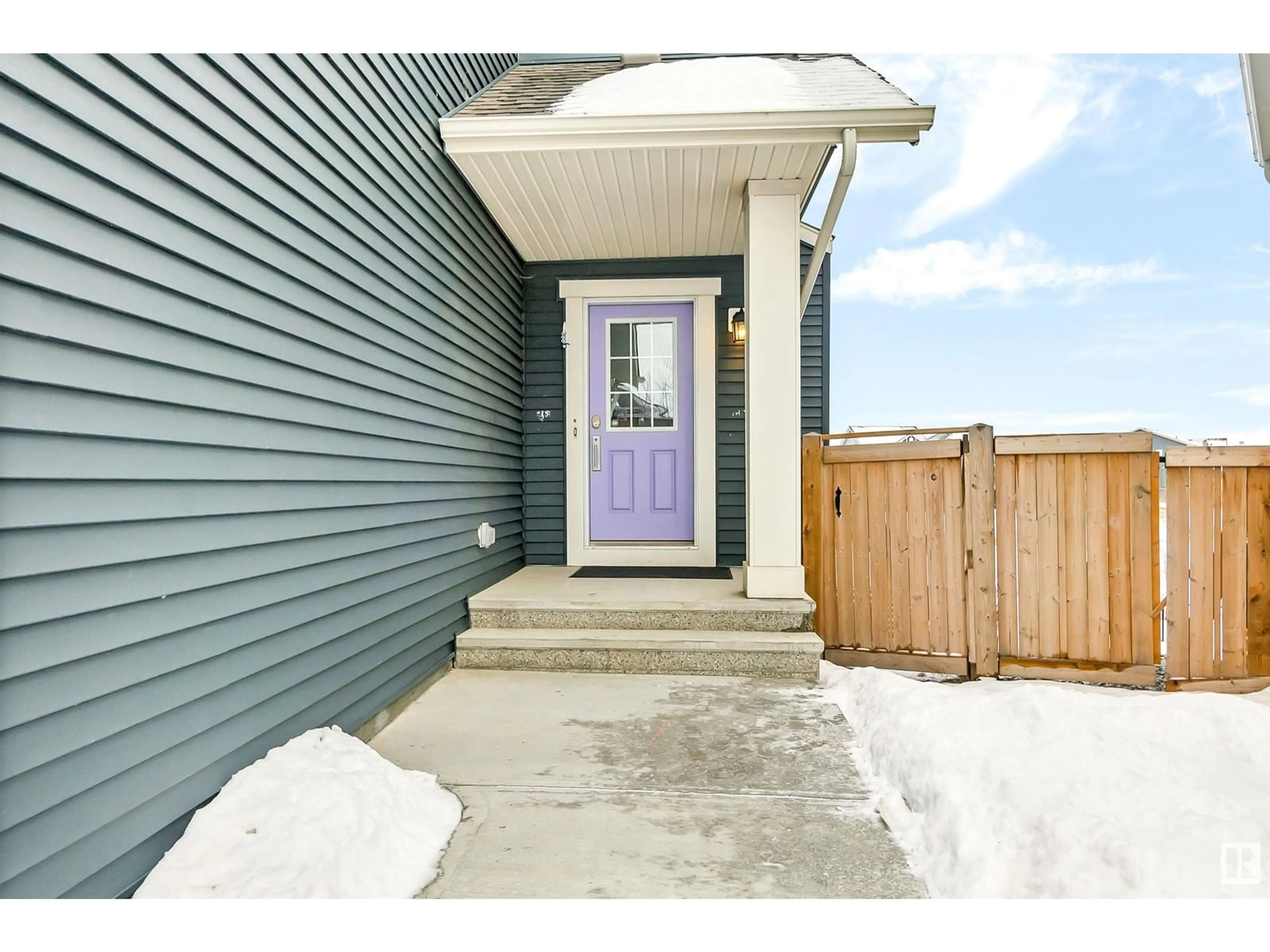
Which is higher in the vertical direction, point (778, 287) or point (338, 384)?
point (778, 287)

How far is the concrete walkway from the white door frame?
5.65ft

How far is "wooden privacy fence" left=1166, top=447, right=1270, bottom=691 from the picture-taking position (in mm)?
3107

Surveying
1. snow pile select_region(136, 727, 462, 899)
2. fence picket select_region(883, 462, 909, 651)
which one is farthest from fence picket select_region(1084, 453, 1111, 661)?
snow pile select_region(136, 727, 462, 899)

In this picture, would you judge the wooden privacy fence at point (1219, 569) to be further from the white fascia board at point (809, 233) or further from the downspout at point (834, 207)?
the white fascia board at point (809, 233)

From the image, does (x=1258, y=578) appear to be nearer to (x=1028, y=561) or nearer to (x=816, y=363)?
(x=1028, y=561)

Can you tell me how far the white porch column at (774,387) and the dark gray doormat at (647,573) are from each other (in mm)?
794

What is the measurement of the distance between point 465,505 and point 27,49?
263 centimetres

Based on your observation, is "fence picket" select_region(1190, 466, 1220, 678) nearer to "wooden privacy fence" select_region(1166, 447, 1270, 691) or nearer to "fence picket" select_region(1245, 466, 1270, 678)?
"wooden privacy fence" select_region(1166, 447, 1270, 691)

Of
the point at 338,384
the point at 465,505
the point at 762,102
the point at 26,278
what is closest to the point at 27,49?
the point at 26,278

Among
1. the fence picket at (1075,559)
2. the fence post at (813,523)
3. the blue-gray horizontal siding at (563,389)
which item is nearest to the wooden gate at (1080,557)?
the fence picket at (1075,559)

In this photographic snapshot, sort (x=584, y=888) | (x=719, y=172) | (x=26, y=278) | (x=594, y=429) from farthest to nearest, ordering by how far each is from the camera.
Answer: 1. (x=594, y=429)
2. (x=719, y=172)
3. (x=584, y=888)
4. (x=26, y=278)

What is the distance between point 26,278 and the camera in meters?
1.13

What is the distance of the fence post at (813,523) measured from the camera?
398 cm

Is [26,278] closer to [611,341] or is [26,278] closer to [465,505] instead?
[465,505]
